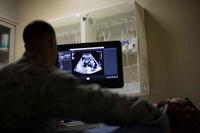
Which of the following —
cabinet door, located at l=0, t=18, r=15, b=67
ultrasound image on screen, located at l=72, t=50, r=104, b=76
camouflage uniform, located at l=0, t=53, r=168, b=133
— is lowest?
camouflage uniform, located at l=0, t=53, r=168, b=133

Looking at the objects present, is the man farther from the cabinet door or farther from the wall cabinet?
the cabinet door

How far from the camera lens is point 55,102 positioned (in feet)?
2.56

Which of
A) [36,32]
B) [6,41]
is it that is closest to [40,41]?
[36,32]

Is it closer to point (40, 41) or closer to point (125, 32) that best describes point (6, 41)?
point (125, 32)

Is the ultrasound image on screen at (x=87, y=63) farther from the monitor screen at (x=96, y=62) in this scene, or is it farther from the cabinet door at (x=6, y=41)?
the cabinet door at (x=6, y=41)

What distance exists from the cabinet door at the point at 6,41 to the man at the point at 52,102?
188cm

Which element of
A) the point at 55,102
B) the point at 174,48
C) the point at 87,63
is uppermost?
the point at 174,48

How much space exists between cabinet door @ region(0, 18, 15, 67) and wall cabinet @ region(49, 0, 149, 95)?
0.67 m

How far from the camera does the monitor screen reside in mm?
1693

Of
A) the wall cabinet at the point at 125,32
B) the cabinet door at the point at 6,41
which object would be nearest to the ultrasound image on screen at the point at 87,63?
the wall cabinet at the point at 125,32

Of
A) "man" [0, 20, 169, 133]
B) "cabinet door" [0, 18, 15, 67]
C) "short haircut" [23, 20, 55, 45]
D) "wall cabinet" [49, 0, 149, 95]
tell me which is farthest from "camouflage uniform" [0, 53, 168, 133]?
"cabinet door" [0, 18, 15, 67]

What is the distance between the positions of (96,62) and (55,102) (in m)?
0.97

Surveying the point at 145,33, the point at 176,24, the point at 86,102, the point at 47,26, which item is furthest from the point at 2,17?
Answer: the point at 86,102

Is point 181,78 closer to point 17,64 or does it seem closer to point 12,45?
point 17,64
